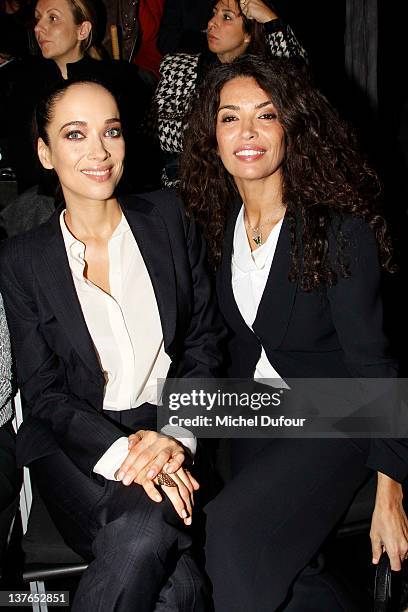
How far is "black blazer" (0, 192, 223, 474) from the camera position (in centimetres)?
185

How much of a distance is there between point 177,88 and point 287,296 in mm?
1390

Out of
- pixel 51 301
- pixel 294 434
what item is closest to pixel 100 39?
pixel 51 301

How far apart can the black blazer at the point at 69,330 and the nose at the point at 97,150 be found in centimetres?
16

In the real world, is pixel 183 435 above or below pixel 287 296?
below

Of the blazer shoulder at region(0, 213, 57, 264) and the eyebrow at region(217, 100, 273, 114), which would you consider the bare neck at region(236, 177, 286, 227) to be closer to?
the eyebrow at region(217, 100, 273, 114)

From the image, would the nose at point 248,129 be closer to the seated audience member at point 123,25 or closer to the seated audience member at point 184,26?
the seated audience member at point 184,26

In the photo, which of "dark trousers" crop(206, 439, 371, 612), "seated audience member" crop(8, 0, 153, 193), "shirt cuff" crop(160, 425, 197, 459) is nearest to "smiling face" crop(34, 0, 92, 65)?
"seated audience member" crop(8, 0, 153, 193)

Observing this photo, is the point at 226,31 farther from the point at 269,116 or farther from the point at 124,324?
the point at 124,324

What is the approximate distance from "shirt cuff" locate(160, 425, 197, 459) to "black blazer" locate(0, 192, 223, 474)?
0.44 ft

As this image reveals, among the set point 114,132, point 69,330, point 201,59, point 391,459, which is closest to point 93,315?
point 69,330

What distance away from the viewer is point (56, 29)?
3.06 metres

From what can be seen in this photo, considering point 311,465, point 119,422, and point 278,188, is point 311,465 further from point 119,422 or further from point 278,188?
point 278,188

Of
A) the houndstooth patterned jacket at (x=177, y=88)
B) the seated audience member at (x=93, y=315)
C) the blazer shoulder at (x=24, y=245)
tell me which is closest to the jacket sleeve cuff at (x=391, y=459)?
the seated audience member at (x=93, y=315)

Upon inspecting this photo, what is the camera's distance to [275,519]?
1.74m
